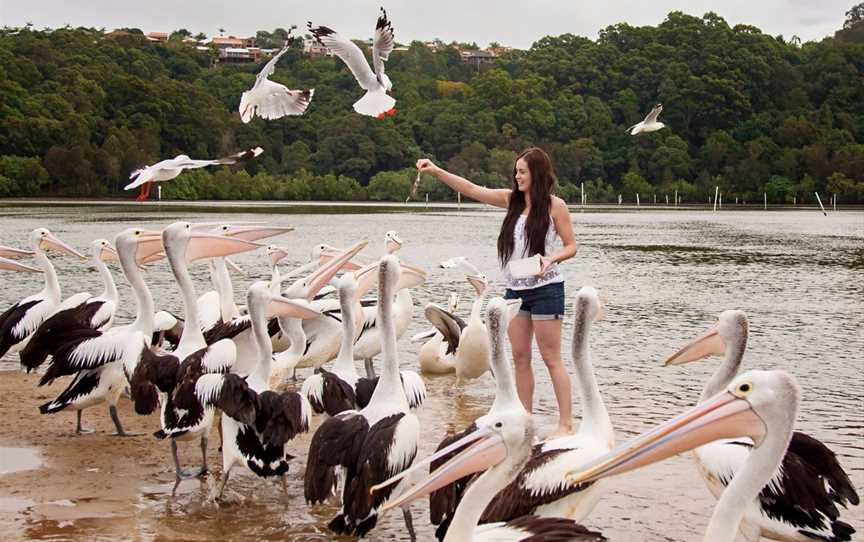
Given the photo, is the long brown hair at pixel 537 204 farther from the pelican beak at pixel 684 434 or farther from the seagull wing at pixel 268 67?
the seagull wing at pixel 268 67

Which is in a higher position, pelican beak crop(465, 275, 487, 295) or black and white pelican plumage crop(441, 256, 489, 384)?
pelican beak crop(465, 275, 487, 295)

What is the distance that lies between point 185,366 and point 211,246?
96cm

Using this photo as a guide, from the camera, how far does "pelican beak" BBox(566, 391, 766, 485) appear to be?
271 cm

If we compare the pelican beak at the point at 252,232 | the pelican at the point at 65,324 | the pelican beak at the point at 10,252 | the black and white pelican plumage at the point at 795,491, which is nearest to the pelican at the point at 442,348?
the pelican beak at the point at 252,232

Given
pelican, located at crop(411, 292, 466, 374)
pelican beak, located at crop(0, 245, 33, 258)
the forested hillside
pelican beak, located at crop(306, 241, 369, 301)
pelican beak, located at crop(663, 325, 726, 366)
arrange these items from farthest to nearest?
1. the forested hillside
2. pelican beak, located at crop(0, 245, 33, 258)
3. pelican, located at crop(411, 292, 466, 374)
4. pelican beak, located at crop(306, 241, 369, 301)
5. pelican beak, located at crop(663, 325, 726, 366)

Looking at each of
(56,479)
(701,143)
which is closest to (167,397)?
(56,479)

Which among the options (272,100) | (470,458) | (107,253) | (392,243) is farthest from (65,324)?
(470,458)

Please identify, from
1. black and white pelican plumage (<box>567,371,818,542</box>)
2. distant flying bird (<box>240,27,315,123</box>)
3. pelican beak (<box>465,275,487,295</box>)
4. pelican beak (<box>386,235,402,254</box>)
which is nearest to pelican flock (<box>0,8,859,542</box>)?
black and white pelican plumage (<box>567,371,818,542</box>)

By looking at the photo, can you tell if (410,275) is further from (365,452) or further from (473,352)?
(365,452)

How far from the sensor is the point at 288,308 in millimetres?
5246

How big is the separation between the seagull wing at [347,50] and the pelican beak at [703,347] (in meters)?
4.06

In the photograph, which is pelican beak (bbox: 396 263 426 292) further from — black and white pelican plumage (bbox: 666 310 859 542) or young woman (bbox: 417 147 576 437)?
black and white pelican plumage (bbox: 666 310 859 542)

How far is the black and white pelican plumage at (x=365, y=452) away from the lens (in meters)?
4.03

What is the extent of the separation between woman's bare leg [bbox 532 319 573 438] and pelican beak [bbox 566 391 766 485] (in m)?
2.30
